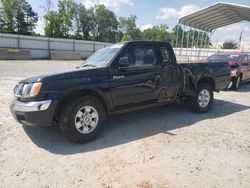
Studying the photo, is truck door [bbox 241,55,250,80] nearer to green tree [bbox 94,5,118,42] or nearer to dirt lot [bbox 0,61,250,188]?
dirt lot [bbox 0,61,250,188]

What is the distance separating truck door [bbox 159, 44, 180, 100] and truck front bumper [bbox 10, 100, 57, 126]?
2.62 m

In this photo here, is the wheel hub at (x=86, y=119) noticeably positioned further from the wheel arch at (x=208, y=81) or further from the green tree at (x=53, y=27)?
the green tree at (x=53, y=27)

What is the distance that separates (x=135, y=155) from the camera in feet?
→ 12.8

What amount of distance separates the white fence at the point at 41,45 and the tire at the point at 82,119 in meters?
29.7

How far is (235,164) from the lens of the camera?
3.67 metres

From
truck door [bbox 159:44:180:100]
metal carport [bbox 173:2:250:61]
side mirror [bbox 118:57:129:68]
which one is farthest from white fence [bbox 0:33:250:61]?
side mirror [bbox 118:57:129:68]

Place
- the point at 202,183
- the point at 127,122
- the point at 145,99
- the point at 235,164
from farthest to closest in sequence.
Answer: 1. the point at 127,122
2. the point at 145,99
3. the point at 235,164
4. the point at 202,183

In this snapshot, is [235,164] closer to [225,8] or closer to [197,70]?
[197,70]

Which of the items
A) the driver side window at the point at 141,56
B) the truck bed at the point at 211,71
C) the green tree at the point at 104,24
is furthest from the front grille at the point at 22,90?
the green tree at the point at 104,24

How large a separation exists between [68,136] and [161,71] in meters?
2.56

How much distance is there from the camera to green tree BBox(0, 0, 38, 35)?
5306 cm

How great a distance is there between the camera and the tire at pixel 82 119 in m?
4.11

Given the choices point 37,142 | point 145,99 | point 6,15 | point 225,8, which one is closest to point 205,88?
→ point 145,99

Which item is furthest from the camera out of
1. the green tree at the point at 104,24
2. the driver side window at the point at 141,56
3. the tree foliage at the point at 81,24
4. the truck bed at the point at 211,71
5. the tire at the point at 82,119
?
the green tree at the point at 104,24
